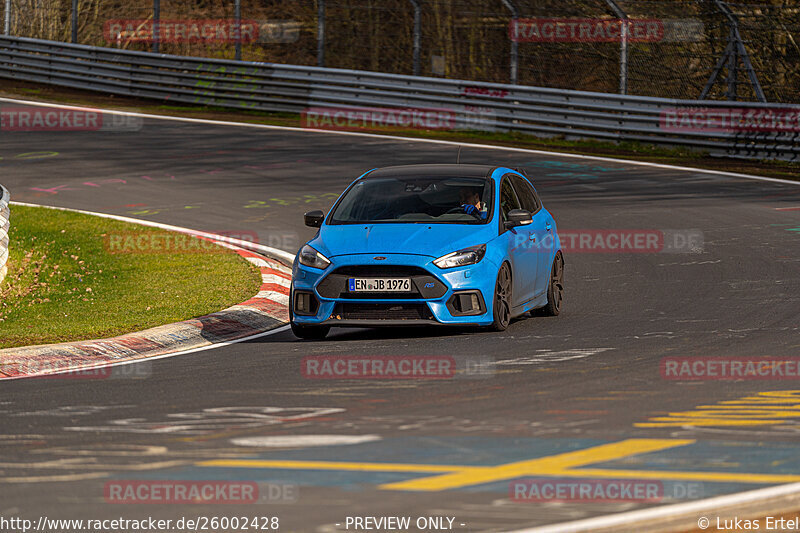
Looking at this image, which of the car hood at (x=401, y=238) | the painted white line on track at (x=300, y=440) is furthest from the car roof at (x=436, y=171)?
the painted white line on track at (x=300, y=440)

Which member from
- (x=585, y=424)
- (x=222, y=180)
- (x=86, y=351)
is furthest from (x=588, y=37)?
(x=585, y=424)

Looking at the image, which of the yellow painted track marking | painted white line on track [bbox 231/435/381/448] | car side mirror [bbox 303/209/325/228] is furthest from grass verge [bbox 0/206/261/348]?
the yellow painted track marking

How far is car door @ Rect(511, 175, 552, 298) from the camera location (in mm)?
12828

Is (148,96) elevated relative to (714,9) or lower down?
lower down

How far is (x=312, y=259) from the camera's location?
11914mm

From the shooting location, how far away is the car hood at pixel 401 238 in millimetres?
11648

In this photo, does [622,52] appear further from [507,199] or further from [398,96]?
[507,199]

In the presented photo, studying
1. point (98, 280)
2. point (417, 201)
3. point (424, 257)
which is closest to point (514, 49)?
point (98, 280)

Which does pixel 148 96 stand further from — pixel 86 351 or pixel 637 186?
pixel 86 351

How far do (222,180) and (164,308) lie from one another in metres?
10.3

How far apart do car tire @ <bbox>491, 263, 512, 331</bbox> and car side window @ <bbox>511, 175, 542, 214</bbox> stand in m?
1.57

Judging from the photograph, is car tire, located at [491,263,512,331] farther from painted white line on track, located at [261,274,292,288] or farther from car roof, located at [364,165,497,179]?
painted white line on track, located at [261,274,292,288]

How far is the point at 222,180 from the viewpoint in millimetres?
23188

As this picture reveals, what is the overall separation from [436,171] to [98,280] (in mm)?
4634
